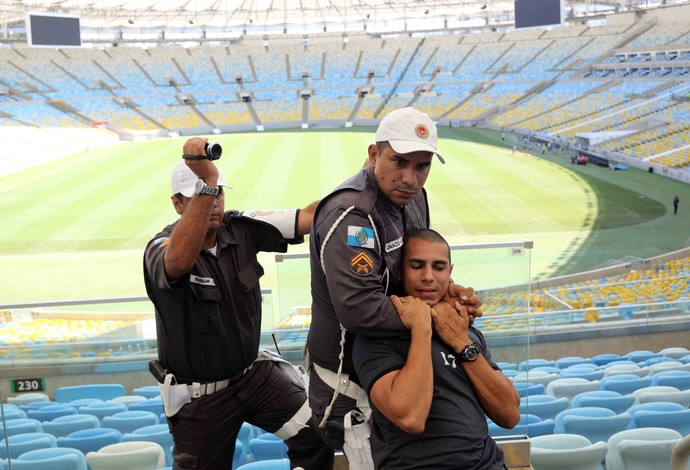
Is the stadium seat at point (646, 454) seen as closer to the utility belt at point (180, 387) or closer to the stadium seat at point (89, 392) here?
the utility belt at point (180, 387)

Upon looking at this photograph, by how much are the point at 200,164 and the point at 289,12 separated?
2573 inches

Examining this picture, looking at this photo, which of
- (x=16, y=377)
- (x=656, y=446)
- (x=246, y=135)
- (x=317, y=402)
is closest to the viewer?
(x=317, y=402)

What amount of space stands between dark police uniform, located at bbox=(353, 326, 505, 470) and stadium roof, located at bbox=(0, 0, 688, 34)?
183ft

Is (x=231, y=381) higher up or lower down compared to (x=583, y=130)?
lower down

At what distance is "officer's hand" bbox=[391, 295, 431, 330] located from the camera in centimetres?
257

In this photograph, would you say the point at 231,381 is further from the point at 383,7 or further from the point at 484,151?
the point at 383,7

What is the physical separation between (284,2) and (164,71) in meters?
12.3

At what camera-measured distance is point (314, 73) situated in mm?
66750

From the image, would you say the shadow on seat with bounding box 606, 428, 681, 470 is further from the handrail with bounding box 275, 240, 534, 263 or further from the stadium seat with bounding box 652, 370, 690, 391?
the stadium seat with bounding box 652, 370, 690, 391

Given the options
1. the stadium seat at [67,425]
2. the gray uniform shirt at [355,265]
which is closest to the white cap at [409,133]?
the gray uniform shirt at [355,265]

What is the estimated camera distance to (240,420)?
3.43 m

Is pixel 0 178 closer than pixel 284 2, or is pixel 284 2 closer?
pixel 0 178

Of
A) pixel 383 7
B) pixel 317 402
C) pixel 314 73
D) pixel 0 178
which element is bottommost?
pixel 317 402

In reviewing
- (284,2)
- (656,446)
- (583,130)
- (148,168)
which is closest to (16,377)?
(656,446)
